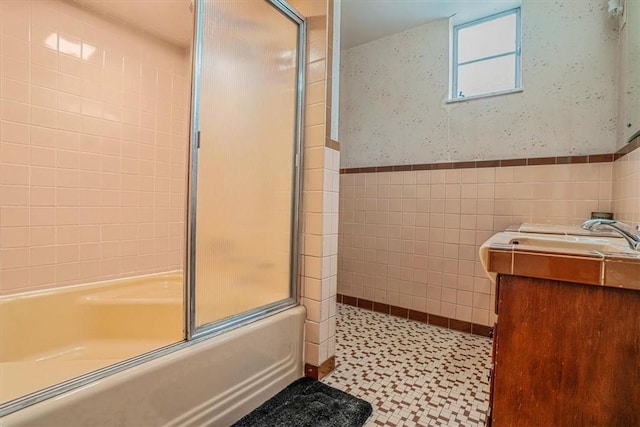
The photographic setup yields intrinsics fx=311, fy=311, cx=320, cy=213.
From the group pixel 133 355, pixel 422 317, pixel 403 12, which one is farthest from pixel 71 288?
pixel 403 12

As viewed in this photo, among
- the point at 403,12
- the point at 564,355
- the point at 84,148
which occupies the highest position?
the point at 403,12

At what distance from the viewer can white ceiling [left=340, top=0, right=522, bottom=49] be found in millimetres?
2402

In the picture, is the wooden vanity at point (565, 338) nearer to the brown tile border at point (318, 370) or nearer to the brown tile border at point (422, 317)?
the brown tile border at point (318, 370)

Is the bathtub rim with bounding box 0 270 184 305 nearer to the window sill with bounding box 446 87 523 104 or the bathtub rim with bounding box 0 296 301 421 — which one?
the bathtub rim with bounding box 0 296 301 421

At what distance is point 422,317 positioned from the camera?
2.73 metres

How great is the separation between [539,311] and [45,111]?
250cm

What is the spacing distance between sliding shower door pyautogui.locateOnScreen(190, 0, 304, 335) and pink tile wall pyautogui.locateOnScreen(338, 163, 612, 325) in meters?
1.36

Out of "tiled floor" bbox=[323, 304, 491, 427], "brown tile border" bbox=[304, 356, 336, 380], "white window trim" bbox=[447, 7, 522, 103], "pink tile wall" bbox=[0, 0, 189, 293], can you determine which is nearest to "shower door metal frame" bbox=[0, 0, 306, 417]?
"pink tile wall" bbox=[0, 0, 189, 293]

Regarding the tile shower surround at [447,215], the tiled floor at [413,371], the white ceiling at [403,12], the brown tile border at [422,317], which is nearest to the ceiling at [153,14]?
the white ceiling at [403,12]

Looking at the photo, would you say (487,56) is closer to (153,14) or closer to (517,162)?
(517,162)

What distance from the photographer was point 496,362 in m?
0.86

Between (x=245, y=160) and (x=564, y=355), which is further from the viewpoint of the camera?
(x=245, y=160)

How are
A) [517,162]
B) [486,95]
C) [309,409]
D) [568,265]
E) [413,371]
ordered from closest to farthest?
[568,265], [309,409], [413,371], [517,162], [486,95]

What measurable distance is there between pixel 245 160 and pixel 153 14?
1423mm
